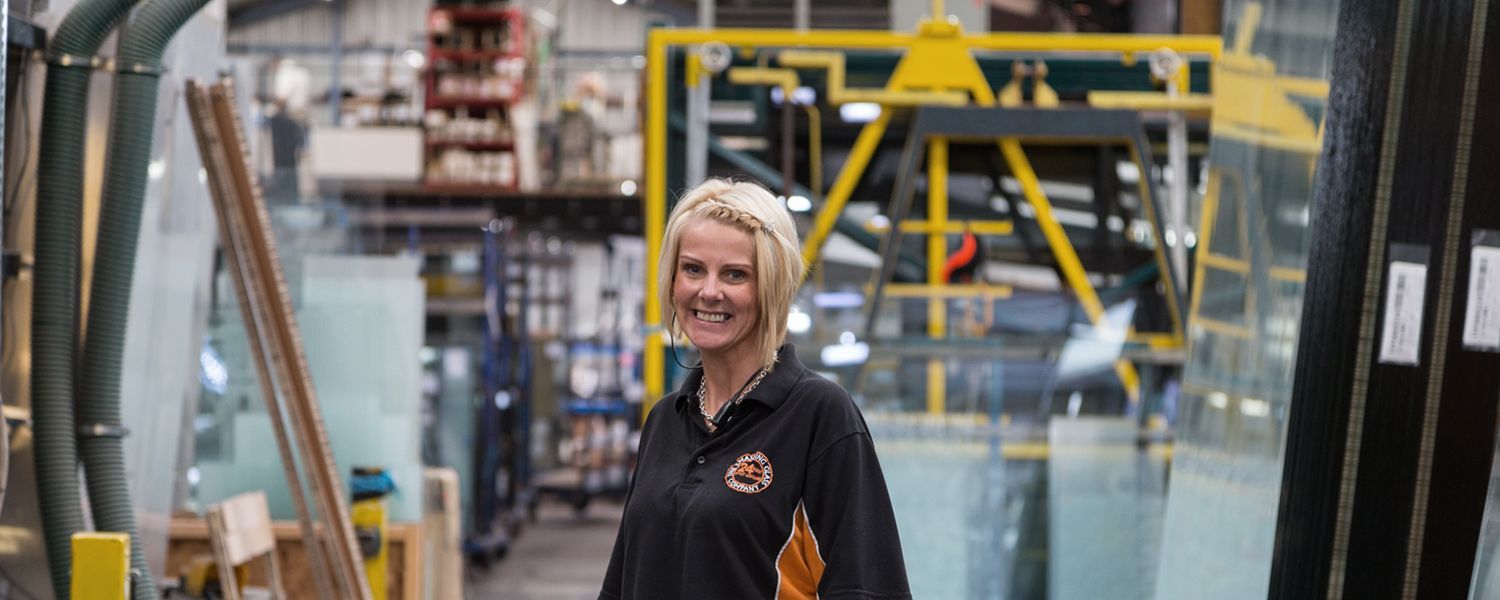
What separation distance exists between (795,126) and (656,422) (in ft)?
12.5

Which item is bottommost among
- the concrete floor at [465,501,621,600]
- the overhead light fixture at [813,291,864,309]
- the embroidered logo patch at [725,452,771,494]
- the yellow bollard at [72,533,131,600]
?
the concrete floor at [465,501,621,600]

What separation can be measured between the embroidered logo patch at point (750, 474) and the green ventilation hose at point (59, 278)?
2.17 m

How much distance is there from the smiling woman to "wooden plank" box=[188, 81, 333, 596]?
8.62 ft

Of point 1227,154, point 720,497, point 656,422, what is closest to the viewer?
point 720,497

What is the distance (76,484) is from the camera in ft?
11.3

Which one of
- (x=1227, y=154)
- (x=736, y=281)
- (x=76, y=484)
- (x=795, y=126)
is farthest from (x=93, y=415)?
(x=795, y=126)

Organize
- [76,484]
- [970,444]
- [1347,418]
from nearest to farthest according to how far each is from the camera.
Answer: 1. [1347,418]
2. [76,484]
3. [970,444]

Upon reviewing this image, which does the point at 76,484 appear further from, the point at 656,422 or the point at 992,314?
the point at 992,314

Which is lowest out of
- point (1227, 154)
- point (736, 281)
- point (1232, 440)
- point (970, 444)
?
point (970, 444)

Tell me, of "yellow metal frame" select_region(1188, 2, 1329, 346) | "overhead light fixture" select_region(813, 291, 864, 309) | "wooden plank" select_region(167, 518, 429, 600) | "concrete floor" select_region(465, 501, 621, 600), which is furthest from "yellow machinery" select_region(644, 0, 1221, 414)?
"concrete floor" select_region(465, 501, 621, 600)

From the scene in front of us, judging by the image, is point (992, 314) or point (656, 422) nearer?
Answer: point (656, 422)

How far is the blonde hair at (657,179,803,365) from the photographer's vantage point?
1.77 meters

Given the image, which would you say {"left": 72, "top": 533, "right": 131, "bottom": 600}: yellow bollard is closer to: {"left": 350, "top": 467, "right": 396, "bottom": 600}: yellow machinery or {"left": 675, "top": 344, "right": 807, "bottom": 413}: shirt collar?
{"left": 350, "top": 467, "right": 396, "bottom": 600}: yellow machinery

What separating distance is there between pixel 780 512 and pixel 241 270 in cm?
286
